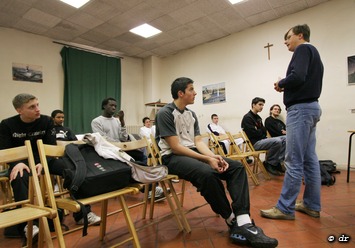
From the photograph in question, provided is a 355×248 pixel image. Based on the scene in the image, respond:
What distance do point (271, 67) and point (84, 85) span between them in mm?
4084

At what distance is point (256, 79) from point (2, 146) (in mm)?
4369

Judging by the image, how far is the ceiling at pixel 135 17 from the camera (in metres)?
3.65

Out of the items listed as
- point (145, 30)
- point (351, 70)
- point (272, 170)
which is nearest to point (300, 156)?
point (272, 170)

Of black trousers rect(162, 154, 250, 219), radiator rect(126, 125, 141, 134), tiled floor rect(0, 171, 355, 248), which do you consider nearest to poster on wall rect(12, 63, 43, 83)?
radiator rect(126, 125, 141, 134)

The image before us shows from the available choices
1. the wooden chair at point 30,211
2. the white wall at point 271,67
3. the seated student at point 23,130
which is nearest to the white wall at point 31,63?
the white wall at point 271,67

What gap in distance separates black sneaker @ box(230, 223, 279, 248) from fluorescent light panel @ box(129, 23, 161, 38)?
13.4 ft

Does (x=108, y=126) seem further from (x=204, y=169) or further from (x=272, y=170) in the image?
(x=272, y=170)

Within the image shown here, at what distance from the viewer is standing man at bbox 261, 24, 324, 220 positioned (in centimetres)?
163

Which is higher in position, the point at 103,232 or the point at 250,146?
Result: the point at 250,146

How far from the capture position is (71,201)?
112 centimetres

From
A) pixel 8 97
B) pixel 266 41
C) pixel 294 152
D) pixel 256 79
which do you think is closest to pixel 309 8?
pixel 266 41

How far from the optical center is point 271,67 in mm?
4453

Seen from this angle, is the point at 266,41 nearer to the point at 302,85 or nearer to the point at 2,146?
Result: the point at 302,85

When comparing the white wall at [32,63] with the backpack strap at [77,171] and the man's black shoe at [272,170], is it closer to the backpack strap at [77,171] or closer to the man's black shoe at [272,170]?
the backpack strap at [77,171]
